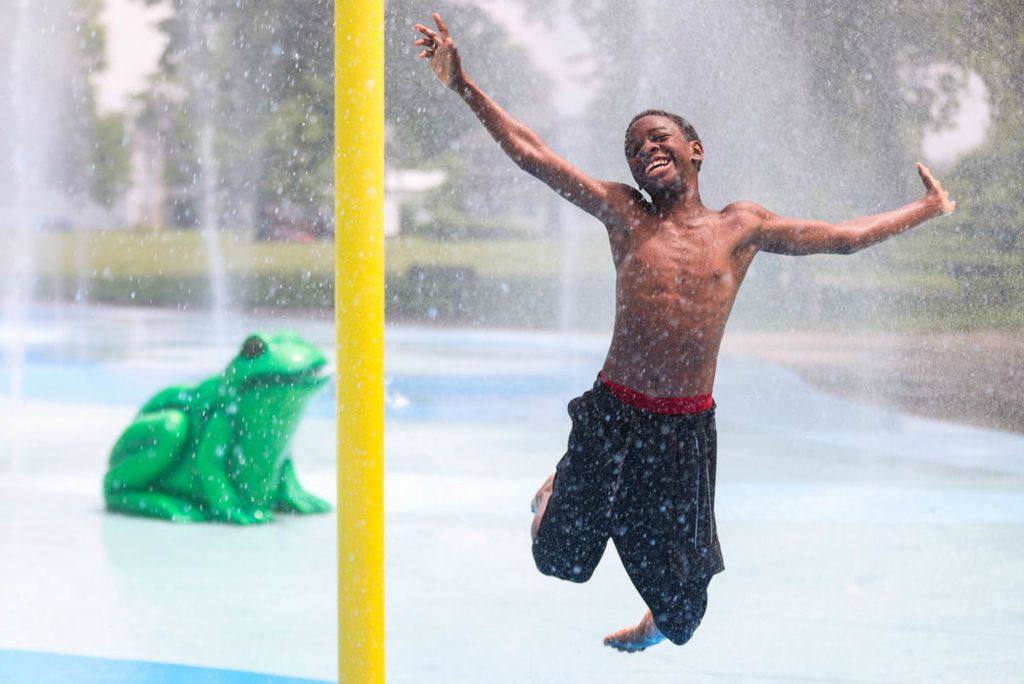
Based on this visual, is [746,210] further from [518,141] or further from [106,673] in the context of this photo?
[106,673]

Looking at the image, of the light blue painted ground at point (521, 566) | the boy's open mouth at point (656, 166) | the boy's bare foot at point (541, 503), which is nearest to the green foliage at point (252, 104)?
the light blue painted ground at point (521, 566)

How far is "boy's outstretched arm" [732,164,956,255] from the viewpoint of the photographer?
8.38 ft

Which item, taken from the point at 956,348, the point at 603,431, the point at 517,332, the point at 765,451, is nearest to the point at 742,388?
the point at 956,348

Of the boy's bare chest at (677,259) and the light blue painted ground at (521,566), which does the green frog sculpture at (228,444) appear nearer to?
the light blue painted ground at (521,566)

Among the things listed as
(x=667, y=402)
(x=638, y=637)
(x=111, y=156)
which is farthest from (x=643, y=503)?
(x=111, y=156)

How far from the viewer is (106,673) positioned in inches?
129

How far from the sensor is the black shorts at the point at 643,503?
259cm

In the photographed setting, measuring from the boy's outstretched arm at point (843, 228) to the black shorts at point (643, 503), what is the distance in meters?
0.34

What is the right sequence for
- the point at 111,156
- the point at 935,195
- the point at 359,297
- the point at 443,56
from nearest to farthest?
the point at 359,297
the point at 443,56
the point at 935,195
the point at 111,156

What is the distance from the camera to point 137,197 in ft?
64.0

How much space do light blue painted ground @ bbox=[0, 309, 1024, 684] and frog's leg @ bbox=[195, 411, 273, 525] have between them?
0.10m

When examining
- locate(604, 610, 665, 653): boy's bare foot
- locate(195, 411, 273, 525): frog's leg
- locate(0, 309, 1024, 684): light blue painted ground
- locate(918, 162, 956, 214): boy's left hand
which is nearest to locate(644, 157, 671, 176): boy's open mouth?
locate(918, 162, 956, 214): boy's left hand

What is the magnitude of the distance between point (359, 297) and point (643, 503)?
0.68 meters

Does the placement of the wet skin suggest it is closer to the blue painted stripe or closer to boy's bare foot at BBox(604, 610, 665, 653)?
boy's bare foot at BBox(604, 610, 665, 653)
